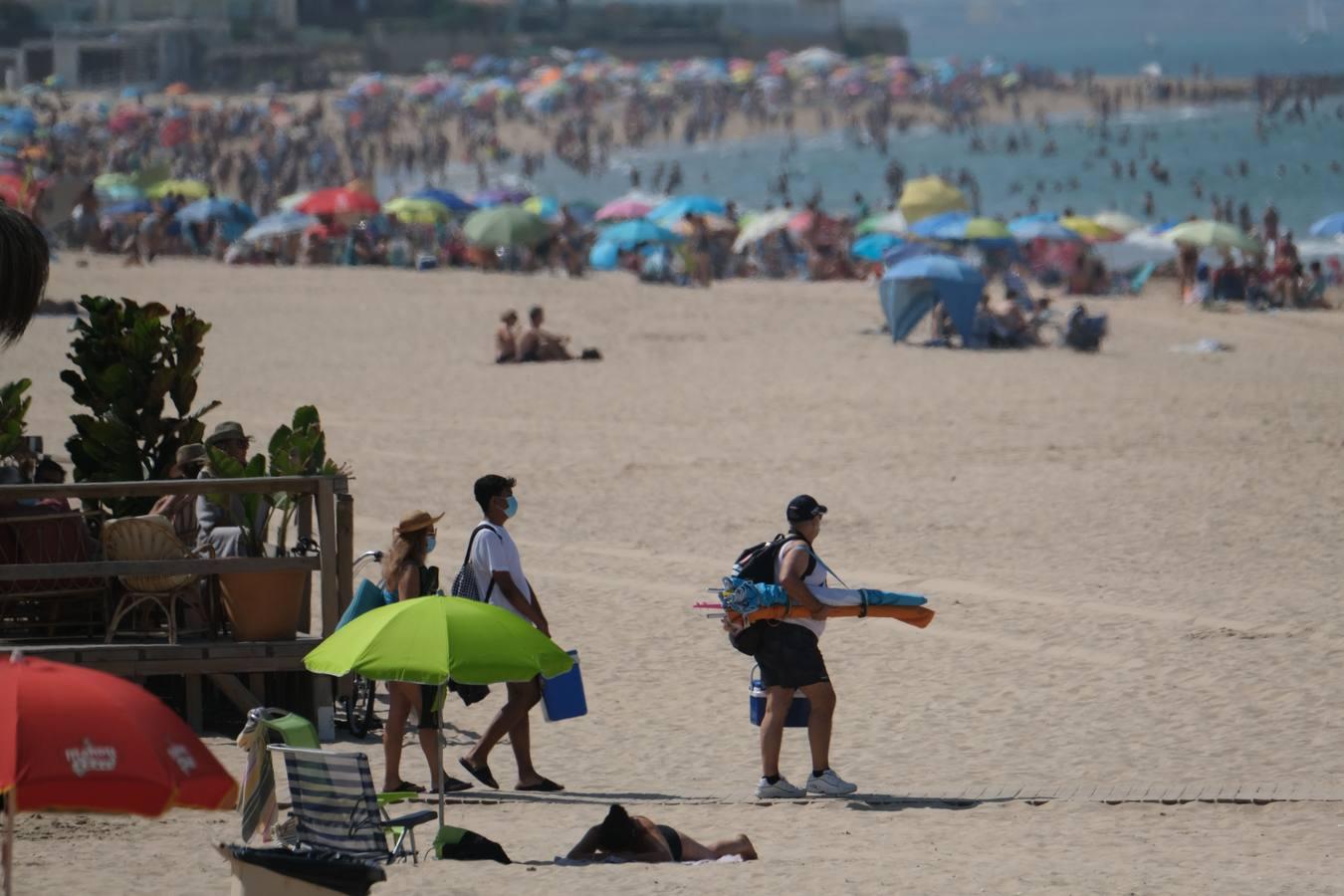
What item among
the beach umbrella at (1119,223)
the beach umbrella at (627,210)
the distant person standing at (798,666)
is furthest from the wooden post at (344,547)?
the beach umbrella at (1119,223)

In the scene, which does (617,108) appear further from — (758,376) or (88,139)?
(758,376)

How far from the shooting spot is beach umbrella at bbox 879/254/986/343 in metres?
21.2

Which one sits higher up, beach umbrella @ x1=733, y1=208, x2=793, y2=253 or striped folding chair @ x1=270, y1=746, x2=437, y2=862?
beach umbrella @ x1=733, y1=208, x2=793, y2=253

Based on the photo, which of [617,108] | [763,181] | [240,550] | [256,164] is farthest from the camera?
[617,108]

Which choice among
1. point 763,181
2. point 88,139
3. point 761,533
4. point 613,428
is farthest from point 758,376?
point 763,181

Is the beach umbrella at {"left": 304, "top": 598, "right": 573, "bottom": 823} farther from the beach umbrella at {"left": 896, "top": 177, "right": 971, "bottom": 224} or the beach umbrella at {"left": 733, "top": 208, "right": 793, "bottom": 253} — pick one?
the beach umbrella at {"left": 733, "top": 208, "right": 793, "bottom": 253}

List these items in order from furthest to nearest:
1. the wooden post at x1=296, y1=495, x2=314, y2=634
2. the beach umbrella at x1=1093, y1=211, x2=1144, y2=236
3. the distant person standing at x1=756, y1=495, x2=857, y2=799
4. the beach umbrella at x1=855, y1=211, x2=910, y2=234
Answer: the beach umbrella at x1=1093, y1=211, x2=1144, y2=236
the beach umbrella at x1=855, y1=211, x2=910, y2=234
the wooden post at x1=296, y1=495, x2=314, y2=634
the distant person standing at x1=756, y1=495, x2=857, y2=799

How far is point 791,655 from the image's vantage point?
709 cm

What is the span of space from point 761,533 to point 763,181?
49074 mm

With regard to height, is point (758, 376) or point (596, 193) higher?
point (596, 193)

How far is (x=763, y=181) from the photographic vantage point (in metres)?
60.4

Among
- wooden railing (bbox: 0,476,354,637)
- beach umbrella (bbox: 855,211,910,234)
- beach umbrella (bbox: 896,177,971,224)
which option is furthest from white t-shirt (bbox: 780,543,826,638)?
beach umbrella (bbox: 896,177,971,224)

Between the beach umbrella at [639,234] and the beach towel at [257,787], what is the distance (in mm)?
21528

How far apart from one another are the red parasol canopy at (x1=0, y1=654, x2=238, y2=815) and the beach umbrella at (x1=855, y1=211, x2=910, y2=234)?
24594 millimetres
